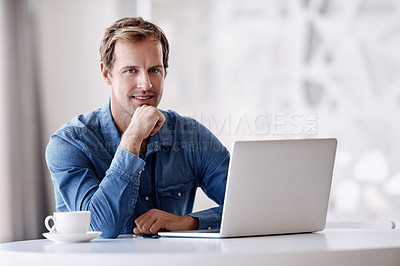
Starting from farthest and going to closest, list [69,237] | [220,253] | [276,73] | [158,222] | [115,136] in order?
[276,73] → [115,136] → [158,222] → [69,237] → [220,253]

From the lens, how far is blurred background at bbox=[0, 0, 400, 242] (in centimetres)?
370

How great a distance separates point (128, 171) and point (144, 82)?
0.45 meters

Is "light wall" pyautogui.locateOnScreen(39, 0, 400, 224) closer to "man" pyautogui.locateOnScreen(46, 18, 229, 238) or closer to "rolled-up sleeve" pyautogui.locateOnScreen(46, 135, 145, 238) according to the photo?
"man" pyautogui.locateOnScreen(46, 18, 229, 238)

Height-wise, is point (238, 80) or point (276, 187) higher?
point (238, 80)

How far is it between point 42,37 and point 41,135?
0.68 metres

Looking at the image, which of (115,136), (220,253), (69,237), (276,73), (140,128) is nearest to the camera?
(220,253)

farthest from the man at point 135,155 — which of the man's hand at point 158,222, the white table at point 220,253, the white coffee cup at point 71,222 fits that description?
the white table at point 220,253

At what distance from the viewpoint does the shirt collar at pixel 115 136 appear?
6.14 ft

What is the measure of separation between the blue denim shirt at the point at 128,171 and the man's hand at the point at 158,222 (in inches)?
2.0

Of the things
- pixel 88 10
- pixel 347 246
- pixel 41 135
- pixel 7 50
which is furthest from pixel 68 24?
pixel 347 246

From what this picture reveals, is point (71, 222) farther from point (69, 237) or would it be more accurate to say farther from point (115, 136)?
point (115, 136)

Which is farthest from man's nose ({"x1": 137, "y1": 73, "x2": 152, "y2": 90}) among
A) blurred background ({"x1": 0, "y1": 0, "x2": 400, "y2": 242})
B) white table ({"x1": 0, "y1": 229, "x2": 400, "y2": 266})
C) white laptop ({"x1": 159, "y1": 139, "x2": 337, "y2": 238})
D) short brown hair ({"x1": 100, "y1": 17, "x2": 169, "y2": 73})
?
blurred background ({"x1": 0, "y1": 0, "x2": 400, "y2": 242})

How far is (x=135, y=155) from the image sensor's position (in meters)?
1.58

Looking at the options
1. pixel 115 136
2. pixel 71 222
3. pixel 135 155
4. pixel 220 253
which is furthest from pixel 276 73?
pixel 220 253
